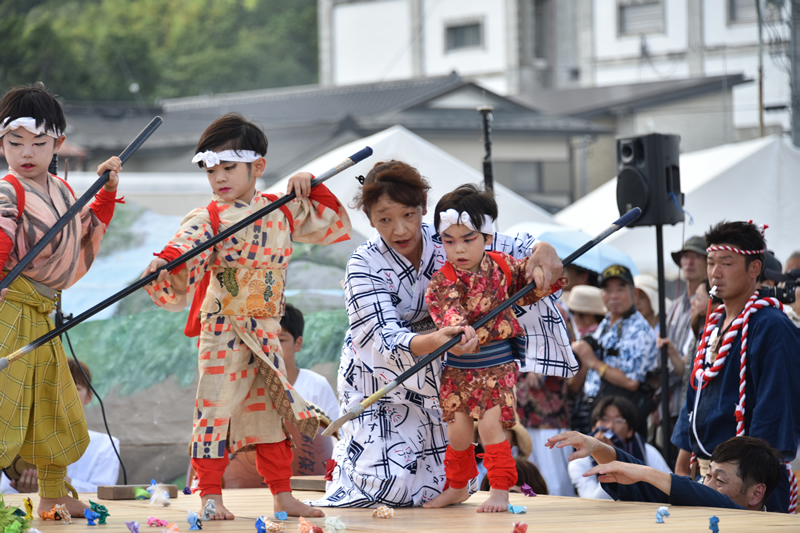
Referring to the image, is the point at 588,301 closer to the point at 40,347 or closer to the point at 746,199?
the point at 746,199

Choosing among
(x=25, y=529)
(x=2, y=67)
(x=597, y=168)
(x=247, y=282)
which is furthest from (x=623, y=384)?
(x=2, y=67)

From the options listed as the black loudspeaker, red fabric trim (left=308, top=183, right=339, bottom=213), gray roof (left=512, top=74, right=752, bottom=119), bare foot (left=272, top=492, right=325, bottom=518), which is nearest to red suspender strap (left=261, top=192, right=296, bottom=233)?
red fabric trim (left=308, top=183, right=339, bottom=213)

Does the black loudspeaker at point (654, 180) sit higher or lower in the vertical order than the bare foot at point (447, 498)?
higher

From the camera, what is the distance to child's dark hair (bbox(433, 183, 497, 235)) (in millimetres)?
3049

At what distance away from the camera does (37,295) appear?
10.0 ft

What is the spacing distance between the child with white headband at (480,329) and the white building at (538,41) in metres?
21.0

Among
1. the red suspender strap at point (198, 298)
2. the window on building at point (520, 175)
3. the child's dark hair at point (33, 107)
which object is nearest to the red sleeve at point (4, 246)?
the child's dark hair at point (33, 107)

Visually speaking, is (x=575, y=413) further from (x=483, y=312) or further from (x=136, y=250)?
(x=136, y=250)

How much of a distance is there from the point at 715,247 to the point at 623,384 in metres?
1.46

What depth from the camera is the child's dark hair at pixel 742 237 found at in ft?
12.3

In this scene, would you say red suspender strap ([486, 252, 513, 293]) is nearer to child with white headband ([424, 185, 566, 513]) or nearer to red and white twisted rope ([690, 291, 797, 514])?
child with white headband ([424, 185, 566, 513])

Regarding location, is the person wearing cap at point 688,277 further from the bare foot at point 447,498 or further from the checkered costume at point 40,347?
the checkered costume at point 40,347

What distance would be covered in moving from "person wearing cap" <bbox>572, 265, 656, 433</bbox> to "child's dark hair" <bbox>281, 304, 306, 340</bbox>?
1.54 m

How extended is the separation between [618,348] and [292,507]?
2.62 m
